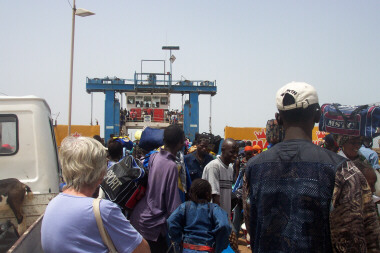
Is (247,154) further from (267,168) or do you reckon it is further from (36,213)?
(267,168)

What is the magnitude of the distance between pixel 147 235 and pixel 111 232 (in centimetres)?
132

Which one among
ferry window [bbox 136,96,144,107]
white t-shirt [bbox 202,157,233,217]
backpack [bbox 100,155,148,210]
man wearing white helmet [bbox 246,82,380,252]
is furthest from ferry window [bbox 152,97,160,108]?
man wearing white helmet [bbox 246,82,380,252]

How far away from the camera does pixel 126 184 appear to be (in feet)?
9.84

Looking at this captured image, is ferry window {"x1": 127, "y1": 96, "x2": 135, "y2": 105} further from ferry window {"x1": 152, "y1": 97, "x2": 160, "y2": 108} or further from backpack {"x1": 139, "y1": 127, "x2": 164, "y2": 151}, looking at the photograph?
backpack {"x1": 139, "y1": 127, "x2": 164, "y2": 151}

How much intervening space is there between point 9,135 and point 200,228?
7.64 feet

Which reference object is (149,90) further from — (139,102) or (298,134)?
(298,134)

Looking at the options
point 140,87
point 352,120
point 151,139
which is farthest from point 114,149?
point 140,87

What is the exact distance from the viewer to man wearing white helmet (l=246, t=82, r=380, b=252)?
151 cm

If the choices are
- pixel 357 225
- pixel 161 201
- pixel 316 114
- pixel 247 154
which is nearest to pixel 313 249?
pixel 357 225

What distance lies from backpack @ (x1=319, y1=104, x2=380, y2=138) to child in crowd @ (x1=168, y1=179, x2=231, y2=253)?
4.44 ft

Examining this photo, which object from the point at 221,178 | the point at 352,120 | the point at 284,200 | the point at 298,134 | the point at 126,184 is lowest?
the point at 221,178

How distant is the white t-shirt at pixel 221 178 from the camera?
450 centimetres

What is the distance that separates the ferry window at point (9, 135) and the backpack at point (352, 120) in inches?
125

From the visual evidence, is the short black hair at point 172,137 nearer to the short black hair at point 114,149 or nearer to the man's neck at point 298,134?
the short black hair at point 114,149
